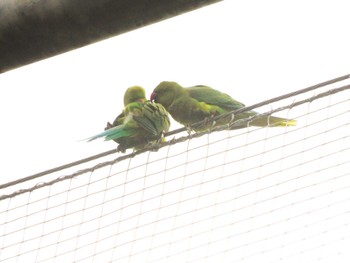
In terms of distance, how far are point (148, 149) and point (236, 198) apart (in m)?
0.47

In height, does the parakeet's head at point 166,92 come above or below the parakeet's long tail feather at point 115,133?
above

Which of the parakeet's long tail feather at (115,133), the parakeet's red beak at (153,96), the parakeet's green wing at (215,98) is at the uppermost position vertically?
the parakeet's red beak at (153,96)

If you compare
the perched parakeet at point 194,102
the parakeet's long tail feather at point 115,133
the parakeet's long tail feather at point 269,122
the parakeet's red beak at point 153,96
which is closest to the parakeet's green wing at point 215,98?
the perched parakeet at point 194,102

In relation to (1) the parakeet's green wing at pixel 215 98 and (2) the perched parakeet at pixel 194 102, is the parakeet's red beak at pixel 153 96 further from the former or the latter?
(1) the parakeet's green wing at pixel 215 98

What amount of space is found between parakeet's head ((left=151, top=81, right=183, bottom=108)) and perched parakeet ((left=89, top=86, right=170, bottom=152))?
0.34 meters

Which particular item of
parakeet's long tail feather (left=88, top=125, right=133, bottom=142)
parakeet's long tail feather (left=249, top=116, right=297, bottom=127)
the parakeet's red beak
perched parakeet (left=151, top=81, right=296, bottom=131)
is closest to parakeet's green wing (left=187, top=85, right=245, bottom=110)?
perched parakeet (left=151, top=81, right=296, bottom=131)

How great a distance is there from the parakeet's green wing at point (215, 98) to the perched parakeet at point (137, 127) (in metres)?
0.30

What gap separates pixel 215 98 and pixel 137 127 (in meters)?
0.56

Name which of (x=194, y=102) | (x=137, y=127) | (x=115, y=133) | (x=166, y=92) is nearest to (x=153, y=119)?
(x=137, y=127)

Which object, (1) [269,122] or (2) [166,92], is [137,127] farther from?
(1) [269,122]

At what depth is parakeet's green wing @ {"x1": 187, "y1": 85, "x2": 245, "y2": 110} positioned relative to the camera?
328cm

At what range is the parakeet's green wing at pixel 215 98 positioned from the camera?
129 inches

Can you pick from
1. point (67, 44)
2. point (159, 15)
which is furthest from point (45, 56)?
point (159, 15)

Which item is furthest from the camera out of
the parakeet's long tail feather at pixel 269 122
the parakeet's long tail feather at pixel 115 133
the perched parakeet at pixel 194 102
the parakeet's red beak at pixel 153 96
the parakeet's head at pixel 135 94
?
the parakeet's red beak at pixel 153 96
